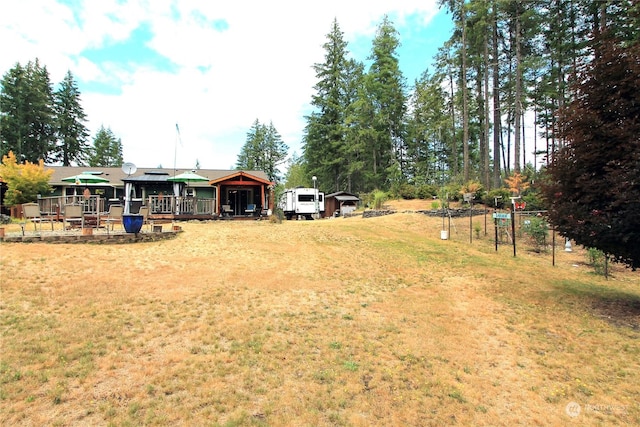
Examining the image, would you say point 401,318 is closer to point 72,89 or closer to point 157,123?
point 157,123

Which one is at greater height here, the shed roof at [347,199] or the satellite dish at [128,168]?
the satellite dish at [128,168]

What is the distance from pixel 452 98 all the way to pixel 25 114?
44.5 metres

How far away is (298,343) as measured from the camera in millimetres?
4387

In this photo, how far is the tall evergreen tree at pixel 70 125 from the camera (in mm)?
39281

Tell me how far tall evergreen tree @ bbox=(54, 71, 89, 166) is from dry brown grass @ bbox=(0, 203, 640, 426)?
40.9 meters

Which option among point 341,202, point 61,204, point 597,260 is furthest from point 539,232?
point 341,202

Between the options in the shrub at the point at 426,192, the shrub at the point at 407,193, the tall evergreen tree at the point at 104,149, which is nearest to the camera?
the shrub at the point at 426,192

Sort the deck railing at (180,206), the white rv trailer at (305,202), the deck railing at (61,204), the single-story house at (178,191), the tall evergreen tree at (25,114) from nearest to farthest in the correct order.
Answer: the deck railing at (61,204), the deck railing at (180,206), the single-story house at (178,191), the white rv trailer at (305,202), the tall evergreen tree at (25,114)

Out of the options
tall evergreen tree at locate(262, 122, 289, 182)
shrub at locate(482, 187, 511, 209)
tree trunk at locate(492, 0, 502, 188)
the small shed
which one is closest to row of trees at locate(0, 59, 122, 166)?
tall evergreen tree at locate(262, 122, 289, 182)

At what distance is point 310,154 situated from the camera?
124 feet

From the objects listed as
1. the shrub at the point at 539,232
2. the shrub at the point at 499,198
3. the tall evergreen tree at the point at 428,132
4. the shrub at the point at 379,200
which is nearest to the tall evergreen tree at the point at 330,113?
the tall evergreen tree at the point at 428,132

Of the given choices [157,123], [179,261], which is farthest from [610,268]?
[157,123]

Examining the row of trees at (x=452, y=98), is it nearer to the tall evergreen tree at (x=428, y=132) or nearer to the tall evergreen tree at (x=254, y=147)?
the tall evergreen tree at (x=428, y=132)

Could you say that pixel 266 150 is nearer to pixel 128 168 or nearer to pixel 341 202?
pixel 341 202
